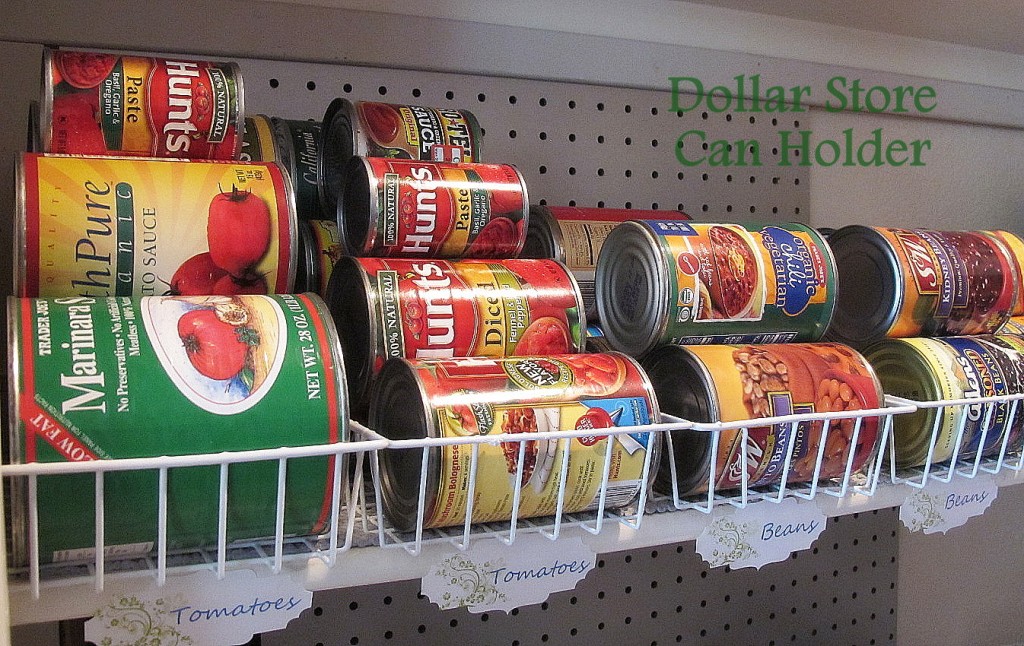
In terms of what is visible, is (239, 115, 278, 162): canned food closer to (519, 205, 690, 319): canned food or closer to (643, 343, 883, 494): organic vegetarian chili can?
(519, 205, 690, 319): canned food

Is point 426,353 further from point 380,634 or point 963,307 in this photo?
point 963,307

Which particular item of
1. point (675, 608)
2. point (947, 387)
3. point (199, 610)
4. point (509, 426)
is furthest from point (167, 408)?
point (675, 608)

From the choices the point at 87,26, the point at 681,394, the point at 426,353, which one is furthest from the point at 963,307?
the point at 87,26

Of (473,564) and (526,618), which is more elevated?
(473,564)

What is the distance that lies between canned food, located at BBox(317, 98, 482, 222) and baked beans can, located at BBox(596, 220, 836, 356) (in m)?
0.23

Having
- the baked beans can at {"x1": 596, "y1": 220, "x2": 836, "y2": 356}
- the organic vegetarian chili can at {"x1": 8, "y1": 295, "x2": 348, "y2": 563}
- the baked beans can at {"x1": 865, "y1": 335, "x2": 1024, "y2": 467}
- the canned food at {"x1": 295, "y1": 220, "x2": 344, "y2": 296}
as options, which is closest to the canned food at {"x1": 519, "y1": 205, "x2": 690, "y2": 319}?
the baked beans can at {"x1": 596, "y1": 220, "x2": 836, "y2": 356}

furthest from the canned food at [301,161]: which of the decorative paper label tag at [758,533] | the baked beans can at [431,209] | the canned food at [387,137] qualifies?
the decorative paper label tag at [758,533]

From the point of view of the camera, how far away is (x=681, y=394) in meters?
0.98

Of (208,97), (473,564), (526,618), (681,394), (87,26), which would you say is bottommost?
(526,618)

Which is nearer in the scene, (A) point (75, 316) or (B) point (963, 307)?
(A) point (75, 316)

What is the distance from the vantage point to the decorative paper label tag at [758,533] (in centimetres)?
93

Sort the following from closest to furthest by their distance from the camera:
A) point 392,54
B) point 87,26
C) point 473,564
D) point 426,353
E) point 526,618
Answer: point 473,564 < point 426,353 < point 87,26 < point 392,54 < point 526,618

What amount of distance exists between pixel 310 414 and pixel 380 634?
733 mm

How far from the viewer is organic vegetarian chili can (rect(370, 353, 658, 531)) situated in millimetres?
800
